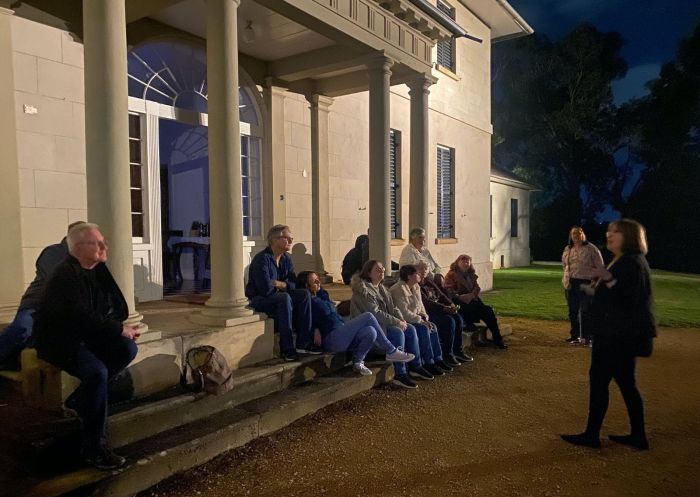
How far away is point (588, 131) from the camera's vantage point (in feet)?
104

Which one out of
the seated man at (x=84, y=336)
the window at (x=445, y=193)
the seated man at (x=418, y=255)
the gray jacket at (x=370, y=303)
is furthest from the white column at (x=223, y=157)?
the window at (x=445, y=193)

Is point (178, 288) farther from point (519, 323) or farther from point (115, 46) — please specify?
point (519, 323)

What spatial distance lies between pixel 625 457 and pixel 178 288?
6.32 meters

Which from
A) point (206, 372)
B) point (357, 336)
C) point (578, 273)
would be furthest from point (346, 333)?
point (578, 273)

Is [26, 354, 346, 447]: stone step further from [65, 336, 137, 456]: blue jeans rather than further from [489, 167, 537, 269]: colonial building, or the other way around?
[489, 167, 537, 269]: colonial building

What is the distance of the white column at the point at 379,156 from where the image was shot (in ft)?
23.7

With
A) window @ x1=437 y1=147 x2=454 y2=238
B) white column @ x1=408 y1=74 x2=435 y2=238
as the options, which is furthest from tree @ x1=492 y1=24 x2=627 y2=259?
white column @ x1=408 y1=74 x2=435 y2=238

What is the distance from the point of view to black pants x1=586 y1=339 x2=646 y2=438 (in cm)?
364

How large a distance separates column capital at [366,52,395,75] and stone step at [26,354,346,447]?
4.35m

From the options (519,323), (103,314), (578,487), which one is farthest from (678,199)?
(103,314)

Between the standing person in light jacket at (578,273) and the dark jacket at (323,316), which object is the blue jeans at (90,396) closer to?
the dark jacket at (323,316)

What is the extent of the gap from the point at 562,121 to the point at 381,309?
29930 millimetres

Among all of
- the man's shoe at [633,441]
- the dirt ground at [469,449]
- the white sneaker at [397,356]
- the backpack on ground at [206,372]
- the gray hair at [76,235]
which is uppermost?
the gray hair at [76,235]

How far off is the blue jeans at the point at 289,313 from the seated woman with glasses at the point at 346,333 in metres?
0.14
